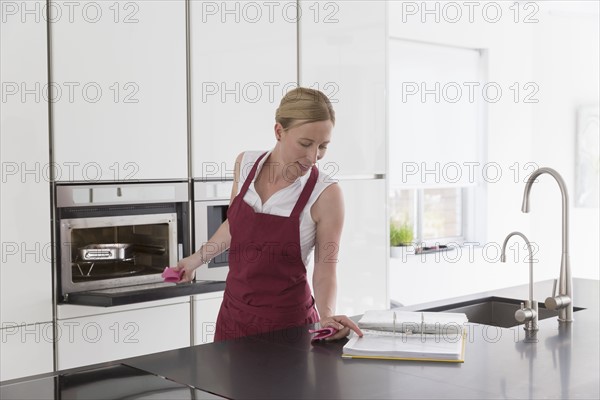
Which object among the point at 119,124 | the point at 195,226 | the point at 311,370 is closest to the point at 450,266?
the point at 195,226

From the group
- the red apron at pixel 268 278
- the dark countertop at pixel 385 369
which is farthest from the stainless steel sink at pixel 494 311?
the red apron at pixel 268 278

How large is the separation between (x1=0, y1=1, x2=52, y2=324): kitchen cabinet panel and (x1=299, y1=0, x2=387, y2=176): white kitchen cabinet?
1.28m

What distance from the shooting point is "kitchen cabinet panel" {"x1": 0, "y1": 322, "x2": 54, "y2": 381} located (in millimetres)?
2650

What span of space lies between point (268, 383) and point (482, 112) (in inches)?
169

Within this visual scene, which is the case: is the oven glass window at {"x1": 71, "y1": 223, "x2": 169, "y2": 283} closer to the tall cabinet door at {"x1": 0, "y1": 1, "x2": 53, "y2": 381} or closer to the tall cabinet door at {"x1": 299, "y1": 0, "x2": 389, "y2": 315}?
the tall cabinet door at {"x1": 0, "y1": 1, "x2": 53, "y2": 381}

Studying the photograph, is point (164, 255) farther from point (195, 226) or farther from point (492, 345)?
point (492, 345)

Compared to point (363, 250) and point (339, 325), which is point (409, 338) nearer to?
point (339, 325)

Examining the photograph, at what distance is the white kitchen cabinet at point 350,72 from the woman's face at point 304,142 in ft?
4.25

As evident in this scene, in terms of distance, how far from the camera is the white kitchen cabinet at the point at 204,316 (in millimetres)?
3150

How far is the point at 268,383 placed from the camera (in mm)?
1583

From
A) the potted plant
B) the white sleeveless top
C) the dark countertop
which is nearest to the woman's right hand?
the white sleeveless top

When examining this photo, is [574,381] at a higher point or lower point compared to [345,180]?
lower

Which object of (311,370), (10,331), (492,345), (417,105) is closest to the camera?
(311,370)

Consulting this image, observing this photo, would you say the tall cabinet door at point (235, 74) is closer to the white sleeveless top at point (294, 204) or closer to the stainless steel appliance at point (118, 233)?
the stainless steel appliance at point (118, 233)
